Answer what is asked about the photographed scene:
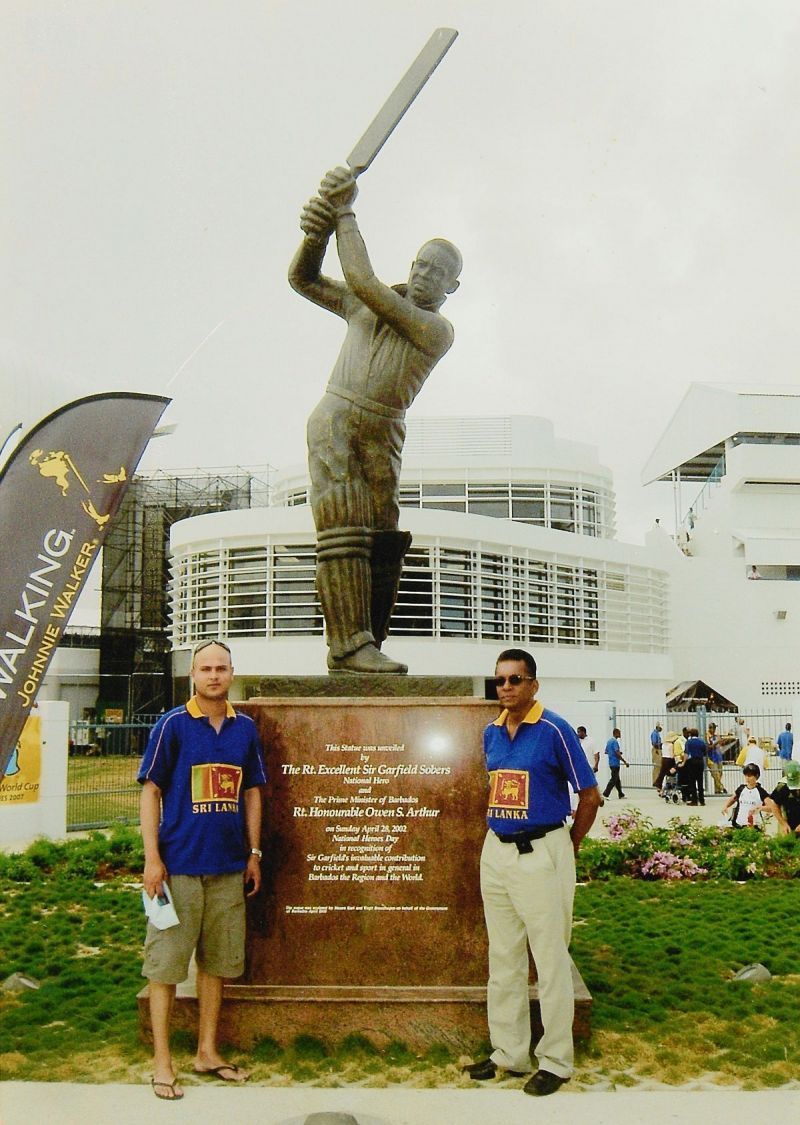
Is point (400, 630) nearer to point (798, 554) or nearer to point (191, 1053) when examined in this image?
point (798, 554)

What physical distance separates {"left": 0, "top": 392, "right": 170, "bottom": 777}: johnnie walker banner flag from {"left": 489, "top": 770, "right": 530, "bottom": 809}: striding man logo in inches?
156

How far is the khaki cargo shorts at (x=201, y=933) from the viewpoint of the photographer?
3.72 meters

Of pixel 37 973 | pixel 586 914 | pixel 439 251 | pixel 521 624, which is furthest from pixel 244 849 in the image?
pixel 521 624

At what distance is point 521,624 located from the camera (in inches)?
923

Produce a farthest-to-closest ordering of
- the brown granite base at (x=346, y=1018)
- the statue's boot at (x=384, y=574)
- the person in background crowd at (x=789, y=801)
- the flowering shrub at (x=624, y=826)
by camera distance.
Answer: the person in background crowd at (x=789, y=801)
the flowering shrub at (x=624, y=826)
the statue's boot at (x=384, y=574)
the brown granite base at (x=346, y=1018)

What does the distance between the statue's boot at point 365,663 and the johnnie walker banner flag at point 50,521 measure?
2.77 meters

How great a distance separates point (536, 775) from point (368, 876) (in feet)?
3.23

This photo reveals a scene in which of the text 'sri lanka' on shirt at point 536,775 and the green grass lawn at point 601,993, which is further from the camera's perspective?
the green grass lawn at point 601,993

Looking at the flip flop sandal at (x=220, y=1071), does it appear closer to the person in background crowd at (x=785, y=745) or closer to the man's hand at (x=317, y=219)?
the man's hand at (x=317, y=219)

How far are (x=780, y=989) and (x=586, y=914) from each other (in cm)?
204

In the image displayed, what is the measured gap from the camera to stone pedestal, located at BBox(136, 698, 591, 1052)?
13.4 ft

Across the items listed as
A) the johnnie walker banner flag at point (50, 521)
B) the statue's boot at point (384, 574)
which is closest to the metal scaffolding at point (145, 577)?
the johnnie walker banner flag at point (50, 521)

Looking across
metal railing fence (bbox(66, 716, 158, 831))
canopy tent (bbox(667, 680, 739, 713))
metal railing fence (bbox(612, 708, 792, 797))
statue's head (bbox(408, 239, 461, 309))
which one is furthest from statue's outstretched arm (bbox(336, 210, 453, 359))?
canopy tent (bbox(667, 680, 739, 713))

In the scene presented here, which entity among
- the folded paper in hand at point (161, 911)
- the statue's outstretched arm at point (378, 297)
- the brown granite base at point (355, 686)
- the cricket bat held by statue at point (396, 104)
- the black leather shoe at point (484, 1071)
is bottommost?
the black leather shoe at point (484, 1071)
